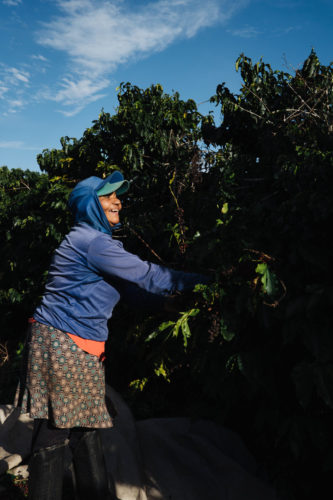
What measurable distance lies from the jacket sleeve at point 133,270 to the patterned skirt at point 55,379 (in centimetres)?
45

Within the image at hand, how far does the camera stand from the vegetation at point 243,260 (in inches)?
66.6

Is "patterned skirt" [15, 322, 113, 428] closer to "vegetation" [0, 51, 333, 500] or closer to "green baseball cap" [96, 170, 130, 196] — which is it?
"vegetation" [0, 51, 333, 500]

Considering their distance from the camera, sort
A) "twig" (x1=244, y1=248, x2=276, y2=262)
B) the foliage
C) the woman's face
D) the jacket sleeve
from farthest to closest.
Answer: the foliage
the woman's face
the jacket sleeve
"twig" (x1=244, y1=248, x2=276, y2=262)

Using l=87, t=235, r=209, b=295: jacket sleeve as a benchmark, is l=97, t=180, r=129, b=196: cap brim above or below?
above

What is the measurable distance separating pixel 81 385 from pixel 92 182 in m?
1.20

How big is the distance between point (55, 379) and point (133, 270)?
0.72m

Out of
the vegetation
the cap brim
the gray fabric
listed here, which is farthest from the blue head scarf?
the gray fabric

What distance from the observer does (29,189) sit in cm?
580

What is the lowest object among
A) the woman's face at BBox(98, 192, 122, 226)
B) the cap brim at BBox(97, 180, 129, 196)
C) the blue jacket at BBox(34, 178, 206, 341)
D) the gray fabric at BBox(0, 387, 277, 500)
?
the gray fabric at BBox(0, 387, 277, 500)

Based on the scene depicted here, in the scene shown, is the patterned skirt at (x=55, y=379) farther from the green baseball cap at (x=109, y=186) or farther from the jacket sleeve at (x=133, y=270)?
the green baseball cap at (x=109, y=186)

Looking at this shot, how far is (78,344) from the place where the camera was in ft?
7.00

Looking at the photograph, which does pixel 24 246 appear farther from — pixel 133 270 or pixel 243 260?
pixel 243 260

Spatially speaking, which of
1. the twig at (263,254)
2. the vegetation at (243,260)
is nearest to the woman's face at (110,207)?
the vegetation at (243,260)

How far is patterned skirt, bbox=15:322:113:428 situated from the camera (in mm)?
2043
